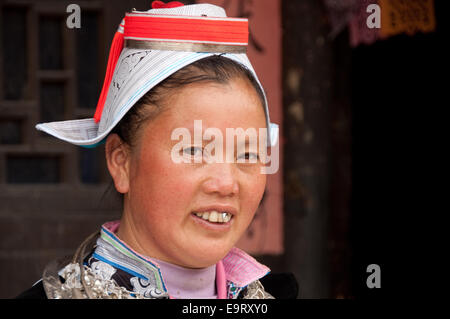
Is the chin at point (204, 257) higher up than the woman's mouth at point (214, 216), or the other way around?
the woman's mouth at point (214, 216)

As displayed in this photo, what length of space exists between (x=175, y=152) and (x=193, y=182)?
79 mm

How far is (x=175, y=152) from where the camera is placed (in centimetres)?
145

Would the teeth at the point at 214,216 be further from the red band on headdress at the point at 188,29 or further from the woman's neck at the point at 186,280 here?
the red band on headdress at the point at 188,29

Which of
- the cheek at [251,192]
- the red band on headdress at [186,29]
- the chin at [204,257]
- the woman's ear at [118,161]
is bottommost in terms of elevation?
the chin at [204,257]

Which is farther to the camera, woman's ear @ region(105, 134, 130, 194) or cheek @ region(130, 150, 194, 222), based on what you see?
woman's ear @ region(105, 134, 130, 194)

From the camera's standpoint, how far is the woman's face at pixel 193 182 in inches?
56.6

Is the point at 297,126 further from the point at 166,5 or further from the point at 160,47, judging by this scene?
the point at 160,47

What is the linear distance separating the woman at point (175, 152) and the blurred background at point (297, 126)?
1961 millimetres

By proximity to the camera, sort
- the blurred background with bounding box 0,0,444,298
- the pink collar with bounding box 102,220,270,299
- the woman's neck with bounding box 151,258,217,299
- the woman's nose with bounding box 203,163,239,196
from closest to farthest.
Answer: the woman's nose with bounding box 203,163,239,196, the woman's neck with bounding box 151,258,217,299, the pink collar with bounding box 102,220,270,299, the blurred background with bounding box 0,0,444,298

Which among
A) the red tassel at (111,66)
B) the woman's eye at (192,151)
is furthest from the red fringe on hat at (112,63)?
the woman's eye at (192,151)

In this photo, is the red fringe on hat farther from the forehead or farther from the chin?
the chin

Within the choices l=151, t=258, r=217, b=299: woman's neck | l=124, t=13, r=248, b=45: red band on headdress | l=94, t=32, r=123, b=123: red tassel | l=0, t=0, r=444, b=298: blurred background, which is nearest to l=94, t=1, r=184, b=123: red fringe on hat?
l=94, t=32, r=123, b=123: red tassel

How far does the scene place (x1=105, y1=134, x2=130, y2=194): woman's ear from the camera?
1544 millimetres
